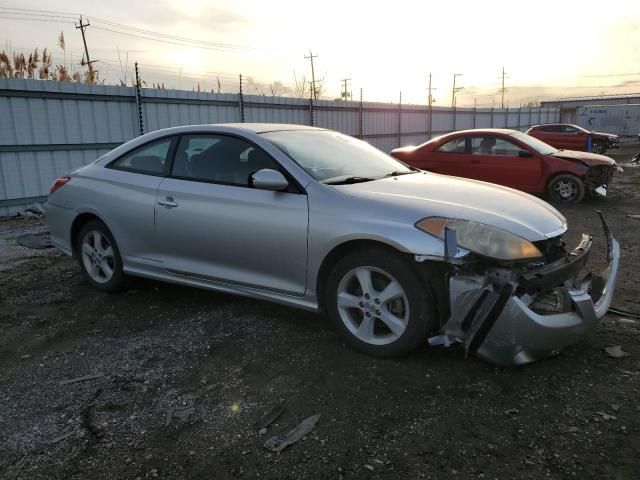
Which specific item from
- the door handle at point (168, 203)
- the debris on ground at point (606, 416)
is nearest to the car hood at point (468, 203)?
the debris on ground at point (606, 416)

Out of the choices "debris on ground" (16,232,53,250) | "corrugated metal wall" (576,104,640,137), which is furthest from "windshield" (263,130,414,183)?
"corrugated metal wall" (576,104,640,137)

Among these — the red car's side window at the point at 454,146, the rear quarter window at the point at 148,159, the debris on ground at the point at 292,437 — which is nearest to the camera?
the debris on ground at the point at 292,437

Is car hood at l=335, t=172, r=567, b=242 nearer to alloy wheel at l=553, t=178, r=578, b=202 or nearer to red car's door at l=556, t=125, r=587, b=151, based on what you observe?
alloy wheel at l=553, t=178, r=578, b=202

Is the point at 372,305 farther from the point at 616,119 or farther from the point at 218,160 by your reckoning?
the point at 616,119

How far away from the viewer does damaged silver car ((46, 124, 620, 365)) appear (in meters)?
2.98

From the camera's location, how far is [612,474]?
2266mm

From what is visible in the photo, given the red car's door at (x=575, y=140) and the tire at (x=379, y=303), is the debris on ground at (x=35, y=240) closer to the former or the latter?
the tire at (x=379, y=303)

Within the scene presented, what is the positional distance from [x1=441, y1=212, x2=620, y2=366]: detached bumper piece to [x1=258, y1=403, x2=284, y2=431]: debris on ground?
40.3 inches

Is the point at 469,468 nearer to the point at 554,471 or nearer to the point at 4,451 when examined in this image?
the point at 554,471

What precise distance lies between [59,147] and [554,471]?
392 inches

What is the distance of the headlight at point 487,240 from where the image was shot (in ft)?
9.78

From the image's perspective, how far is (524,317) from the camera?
2.81 metres

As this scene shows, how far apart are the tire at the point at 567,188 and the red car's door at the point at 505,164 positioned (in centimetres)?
31

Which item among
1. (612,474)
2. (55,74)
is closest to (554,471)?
(612,474)
